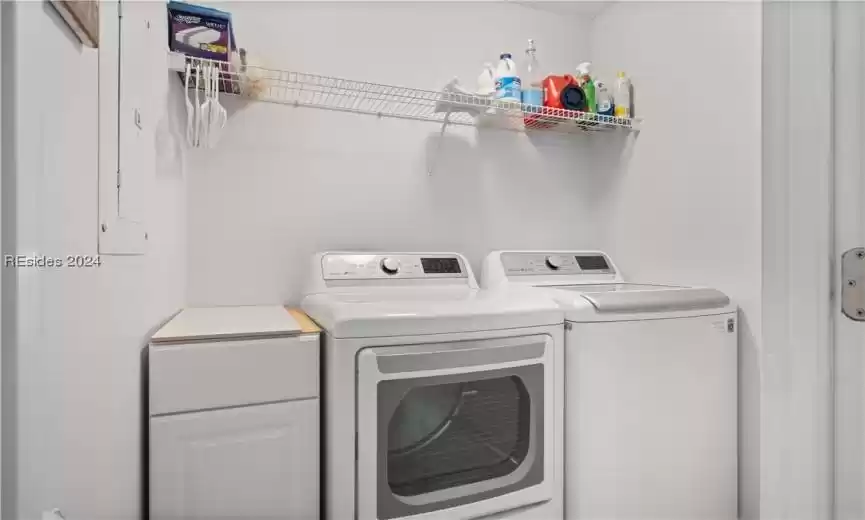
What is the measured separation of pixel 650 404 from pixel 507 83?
136cm

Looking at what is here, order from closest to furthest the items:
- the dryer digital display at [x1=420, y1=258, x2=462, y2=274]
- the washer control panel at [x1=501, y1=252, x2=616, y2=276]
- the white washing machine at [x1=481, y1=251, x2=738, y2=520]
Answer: the white washing machine at [x1=481, y1=251, x2=738, y2=520] < the dryer digital display at [x1=420, y1=258, x2=462, y2=274] < the washer control panel at [x1=501, y1=252, x2=616, y2=276]

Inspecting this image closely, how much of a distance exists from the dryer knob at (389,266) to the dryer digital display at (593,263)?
0.89 metres

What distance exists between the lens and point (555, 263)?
2.06 meters

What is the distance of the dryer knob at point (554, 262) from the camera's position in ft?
6.71

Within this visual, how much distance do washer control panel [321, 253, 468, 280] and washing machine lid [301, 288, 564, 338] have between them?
0.20 meters

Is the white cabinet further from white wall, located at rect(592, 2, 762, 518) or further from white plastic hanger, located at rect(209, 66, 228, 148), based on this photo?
white wall, located at rect(592, 2, 762, 518)

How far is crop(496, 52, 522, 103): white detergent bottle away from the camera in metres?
1.90

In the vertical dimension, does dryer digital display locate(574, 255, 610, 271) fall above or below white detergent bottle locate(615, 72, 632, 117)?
below

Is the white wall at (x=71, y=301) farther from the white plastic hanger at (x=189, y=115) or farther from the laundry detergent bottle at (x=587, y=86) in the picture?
the laundry detergent bottle at (x=587, y=86)

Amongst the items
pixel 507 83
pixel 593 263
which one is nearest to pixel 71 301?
pixel 507 83

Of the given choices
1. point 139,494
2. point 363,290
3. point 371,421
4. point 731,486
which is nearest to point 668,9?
point 363,290

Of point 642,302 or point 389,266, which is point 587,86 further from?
point 389,266

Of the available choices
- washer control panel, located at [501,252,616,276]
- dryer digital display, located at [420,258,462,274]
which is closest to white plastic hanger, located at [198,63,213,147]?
dryer digital display, located at [420,258,462,274]

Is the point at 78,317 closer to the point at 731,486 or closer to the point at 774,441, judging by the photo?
the point at 774,441
